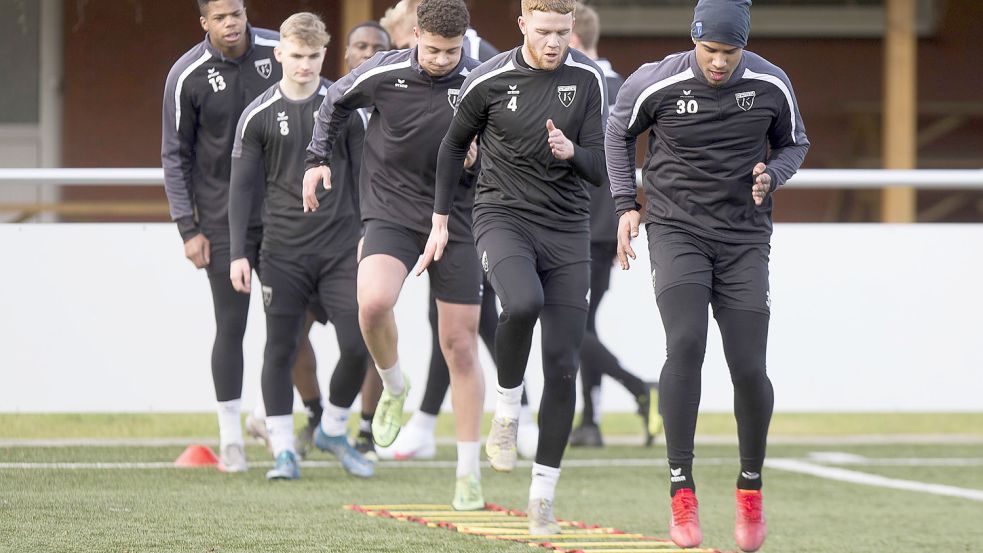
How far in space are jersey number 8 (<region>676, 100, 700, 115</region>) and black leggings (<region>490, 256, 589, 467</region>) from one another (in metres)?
0.85

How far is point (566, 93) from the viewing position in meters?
5.99

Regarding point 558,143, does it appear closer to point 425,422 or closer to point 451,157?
point 451,157

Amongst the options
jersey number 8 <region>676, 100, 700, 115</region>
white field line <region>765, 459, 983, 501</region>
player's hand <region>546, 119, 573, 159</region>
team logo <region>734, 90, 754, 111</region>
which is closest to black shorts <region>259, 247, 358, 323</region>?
player's hand <region>546, 119, 573, 159</region>

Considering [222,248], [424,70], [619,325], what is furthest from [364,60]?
[619,325]

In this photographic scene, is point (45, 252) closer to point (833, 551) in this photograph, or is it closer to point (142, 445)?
point (142, 445)

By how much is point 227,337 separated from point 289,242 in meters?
0.60

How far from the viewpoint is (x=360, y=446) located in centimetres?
854

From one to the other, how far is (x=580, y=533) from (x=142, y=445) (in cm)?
384

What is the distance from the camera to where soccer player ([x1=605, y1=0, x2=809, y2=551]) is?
5.53 metres

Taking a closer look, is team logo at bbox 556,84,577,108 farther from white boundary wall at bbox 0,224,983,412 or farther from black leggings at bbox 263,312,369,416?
white boundary wall at bbox 0,224,983,412

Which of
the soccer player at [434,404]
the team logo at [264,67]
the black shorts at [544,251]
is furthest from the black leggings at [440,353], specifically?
the black shorts at [544,251]

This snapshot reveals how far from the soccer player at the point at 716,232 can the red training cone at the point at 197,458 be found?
328 cm

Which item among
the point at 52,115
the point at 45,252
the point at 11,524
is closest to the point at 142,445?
the point at 45,252

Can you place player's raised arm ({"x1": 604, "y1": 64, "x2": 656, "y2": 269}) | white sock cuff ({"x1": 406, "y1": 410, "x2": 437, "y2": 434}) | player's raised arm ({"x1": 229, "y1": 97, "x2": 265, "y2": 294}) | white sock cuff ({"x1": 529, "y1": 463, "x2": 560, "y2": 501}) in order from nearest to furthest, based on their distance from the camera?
player's raised arm ({"x1": 604, "y1": 64, "x2": 656, "y2": 269})
white sock cuff ({"x1": 529, "y1": 463, "x2": 560, "y2": 501})
player's raised arm ({"x1": 229, "y1": 97, "x2": 265, "y2": 294})
white sock cuff ({"x1": 406, "y1": 410, "x2": 437, "y2": 434})
